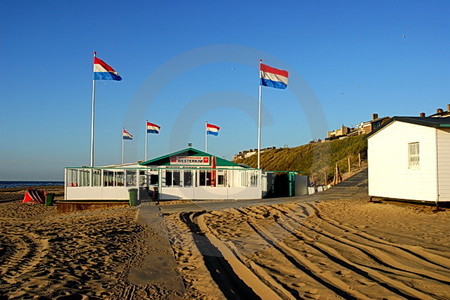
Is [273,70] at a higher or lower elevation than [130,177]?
higher

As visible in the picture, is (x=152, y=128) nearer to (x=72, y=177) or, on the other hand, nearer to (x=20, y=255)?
(x=72, y=177)

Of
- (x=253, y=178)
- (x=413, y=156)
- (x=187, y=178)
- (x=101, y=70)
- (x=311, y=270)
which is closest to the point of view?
(x=311, y=270)

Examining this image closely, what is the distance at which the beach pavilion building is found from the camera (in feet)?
86.4

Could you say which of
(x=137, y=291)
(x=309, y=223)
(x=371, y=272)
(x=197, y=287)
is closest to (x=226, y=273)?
(x=197, y=287)

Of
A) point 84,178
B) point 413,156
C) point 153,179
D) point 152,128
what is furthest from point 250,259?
point 152,128

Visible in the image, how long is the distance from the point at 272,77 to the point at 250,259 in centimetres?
2277

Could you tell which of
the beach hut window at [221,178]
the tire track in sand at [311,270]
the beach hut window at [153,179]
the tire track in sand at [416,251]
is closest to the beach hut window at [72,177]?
the beach hut window at [153,179]

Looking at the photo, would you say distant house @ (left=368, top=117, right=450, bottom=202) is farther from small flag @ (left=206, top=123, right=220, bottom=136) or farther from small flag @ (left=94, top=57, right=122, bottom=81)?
small flag @ (left=206, top=123, right=220, bottom=136)

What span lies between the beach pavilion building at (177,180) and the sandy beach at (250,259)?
11315 millimetres

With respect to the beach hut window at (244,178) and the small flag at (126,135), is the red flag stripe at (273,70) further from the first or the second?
the small flag at (126,135)

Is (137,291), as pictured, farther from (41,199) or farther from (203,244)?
(41,199)

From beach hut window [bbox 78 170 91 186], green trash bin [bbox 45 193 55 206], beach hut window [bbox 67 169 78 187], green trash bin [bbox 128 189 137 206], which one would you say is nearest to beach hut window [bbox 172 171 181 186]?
green trash bin [bbox 128 189 137 206]

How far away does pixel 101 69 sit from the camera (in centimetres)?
2753

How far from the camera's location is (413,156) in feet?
57.8
